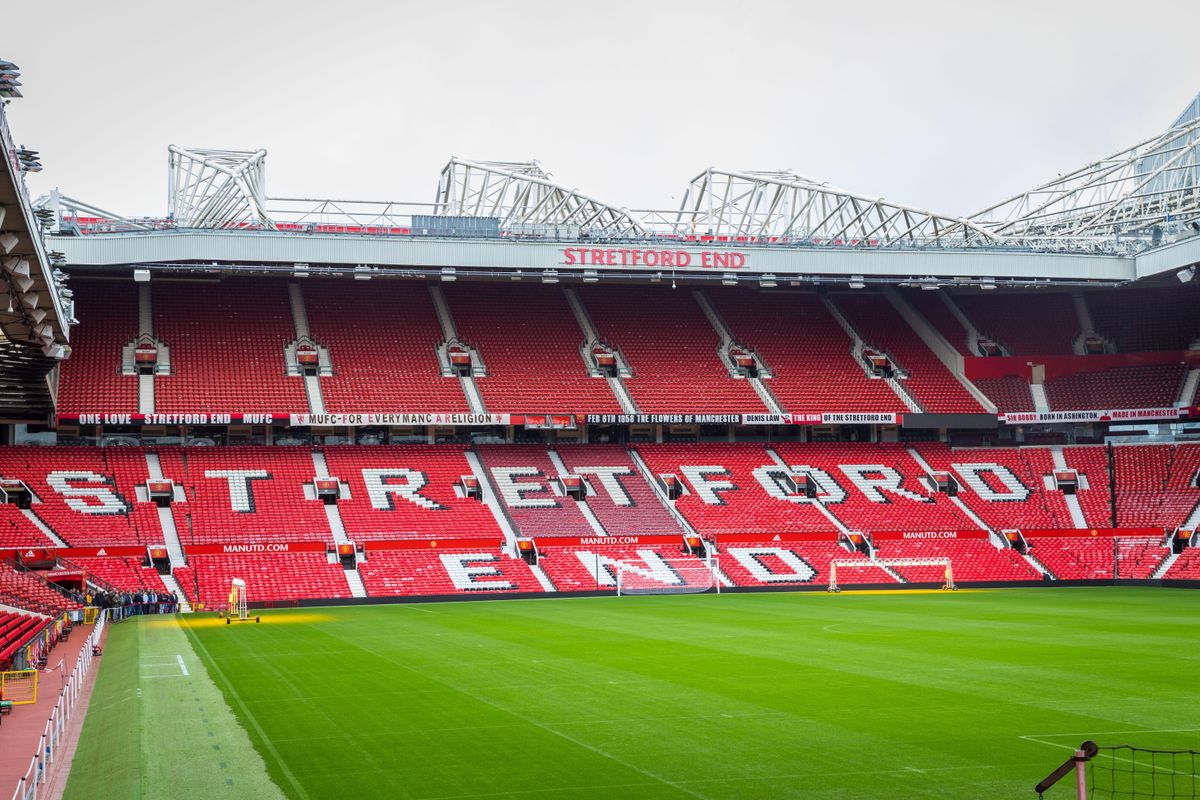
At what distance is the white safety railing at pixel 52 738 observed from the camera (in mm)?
14228

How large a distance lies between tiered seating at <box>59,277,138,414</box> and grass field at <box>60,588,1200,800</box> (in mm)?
21322

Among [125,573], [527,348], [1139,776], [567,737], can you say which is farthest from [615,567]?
[1139,776]

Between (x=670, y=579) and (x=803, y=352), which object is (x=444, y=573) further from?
(x=803, y=352)

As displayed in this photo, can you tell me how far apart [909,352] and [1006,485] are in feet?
34.4

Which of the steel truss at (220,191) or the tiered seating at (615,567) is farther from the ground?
the steel truss at (220,191)

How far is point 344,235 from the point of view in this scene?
56094mm

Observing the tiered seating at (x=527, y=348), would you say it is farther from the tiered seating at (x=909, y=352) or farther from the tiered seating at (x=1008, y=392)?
the tiered seating at (x=1008, y=392)

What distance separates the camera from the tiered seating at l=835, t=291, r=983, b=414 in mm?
65812

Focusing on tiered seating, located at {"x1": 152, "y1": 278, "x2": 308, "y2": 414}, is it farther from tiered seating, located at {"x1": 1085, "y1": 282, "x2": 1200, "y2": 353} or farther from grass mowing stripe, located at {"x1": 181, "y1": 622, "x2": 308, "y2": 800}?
tiered seating, located at {"x1": 1085, "y1": 282, "x2": 1200, "y2": 353}

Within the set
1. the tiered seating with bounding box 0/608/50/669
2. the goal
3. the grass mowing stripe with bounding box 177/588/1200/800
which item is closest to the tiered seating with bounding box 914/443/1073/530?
the goal

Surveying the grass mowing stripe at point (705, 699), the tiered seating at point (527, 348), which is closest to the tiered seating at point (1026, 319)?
the tiered seating at point (527, 348)

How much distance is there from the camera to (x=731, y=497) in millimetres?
58656

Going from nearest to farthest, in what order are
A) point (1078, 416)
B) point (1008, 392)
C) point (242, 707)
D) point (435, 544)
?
point (242, 707), point (435, 544), point (1078, 416), point (1008, 392)

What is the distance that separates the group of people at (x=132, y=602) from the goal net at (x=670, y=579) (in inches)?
684
